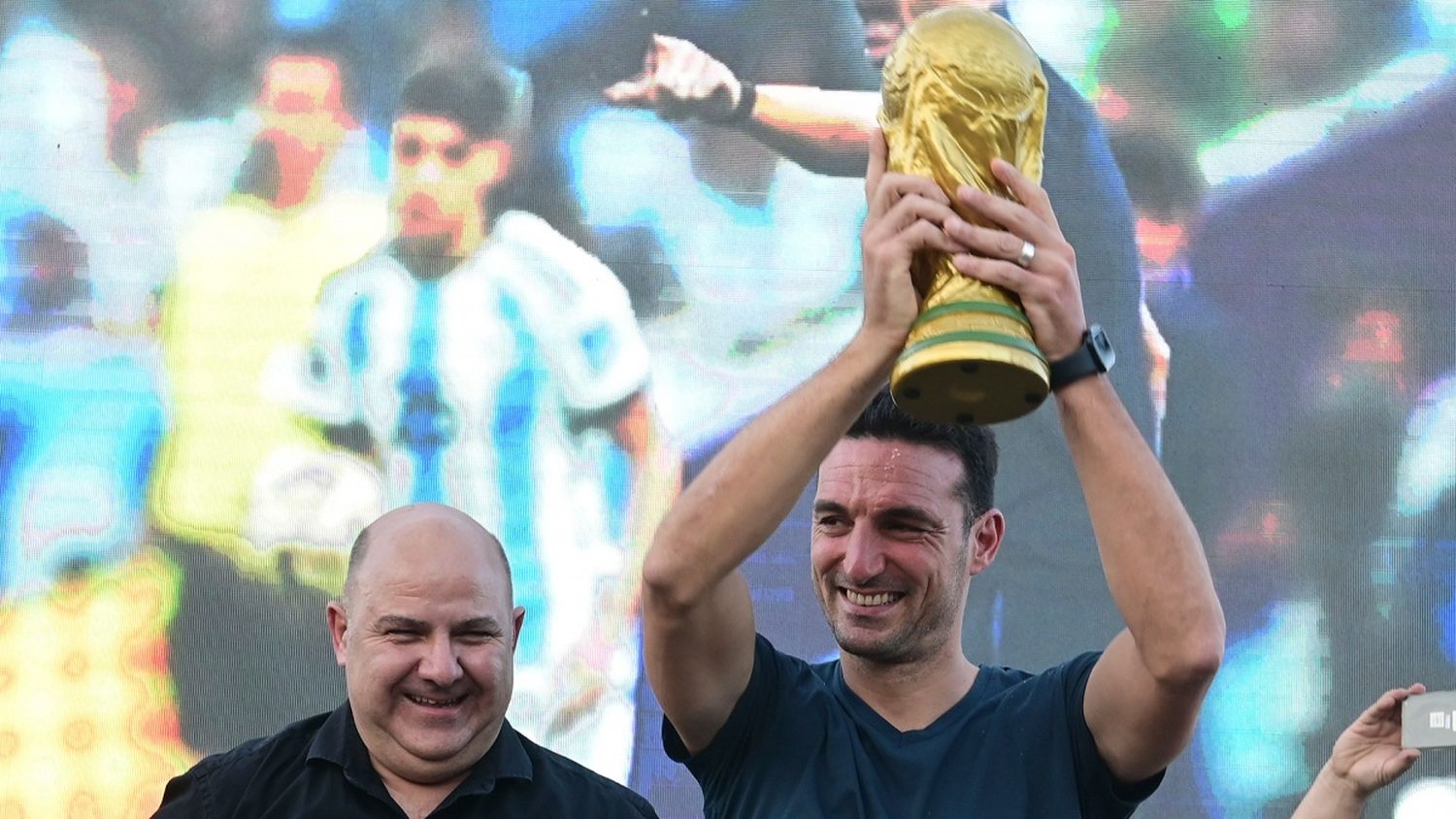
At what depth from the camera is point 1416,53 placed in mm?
3674

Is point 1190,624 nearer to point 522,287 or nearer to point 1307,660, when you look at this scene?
point 1307,660

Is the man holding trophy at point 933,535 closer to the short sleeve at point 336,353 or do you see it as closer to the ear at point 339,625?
the ear at point 339,625

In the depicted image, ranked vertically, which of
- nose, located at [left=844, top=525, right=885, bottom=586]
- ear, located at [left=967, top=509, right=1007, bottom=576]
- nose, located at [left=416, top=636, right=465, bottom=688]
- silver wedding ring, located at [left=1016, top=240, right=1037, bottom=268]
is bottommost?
nose, located at [left=416, top=636, right=465, bottom=688]

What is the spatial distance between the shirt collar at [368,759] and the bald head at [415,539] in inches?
6.6

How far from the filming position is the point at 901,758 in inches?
82.7

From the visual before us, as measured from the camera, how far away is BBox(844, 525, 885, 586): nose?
2.10m

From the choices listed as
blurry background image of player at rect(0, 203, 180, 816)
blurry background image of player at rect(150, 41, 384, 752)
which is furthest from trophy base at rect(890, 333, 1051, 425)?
blurry background image of player at rect(0, 203, 180, 816)

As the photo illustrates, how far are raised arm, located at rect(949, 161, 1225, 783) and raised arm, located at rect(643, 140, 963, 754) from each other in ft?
0.32

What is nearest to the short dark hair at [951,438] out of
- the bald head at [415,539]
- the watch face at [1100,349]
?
the watch face at [1100,349]

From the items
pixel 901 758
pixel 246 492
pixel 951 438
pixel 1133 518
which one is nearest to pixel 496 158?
pixel 246 492

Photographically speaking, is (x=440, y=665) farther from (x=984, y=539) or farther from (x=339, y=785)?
(x=984, y=539)

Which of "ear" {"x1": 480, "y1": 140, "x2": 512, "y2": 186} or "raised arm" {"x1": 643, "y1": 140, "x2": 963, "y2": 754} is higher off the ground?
"ear" {"x1": 480, "y1": 140, "x2": 512, "y2": 186}

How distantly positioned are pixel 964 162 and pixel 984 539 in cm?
57

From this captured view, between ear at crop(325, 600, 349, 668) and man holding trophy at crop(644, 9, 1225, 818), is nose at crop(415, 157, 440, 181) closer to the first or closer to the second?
ear at crop(325, 600, 349, 668)
